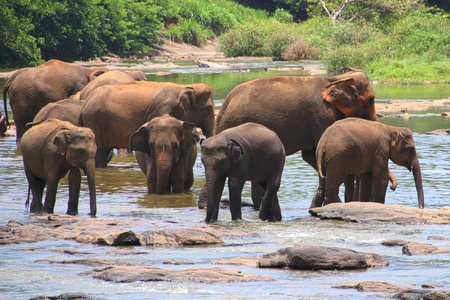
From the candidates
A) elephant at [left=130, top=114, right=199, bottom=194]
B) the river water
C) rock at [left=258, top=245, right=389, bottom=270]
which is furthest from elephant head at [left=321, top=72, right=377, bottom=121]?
rock at [left=258, top=245, right=389, bottom=270]

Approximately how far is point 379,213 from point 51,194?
12.7 feet

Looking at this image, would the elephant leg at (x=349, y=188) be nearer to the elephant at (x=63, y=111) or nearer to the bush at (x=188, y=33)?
the elephant at (x=63, y=111)

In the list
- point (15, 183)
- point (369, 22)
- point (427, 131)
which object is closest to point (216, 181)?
point (15, 183)

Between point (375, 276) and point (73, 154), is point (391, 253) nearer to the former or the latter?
point (375, 276)

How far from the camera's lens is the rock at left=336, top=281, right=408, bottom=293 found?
7.33 metres

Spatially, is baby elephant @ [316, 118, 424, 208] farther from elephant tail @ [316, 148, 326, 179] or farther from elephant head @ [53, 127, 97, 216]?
elephant head @ [53, 127, 97, 216]

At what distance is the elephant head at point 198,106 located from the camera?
1520cm

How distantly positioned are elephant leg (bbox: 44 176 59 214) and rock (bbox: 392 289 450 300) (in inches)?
220

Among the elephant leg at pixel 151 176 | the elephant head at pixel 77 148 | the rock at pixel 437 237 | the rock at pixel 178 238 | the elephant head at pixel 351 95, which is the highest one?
the elephant head at pixel 351 95

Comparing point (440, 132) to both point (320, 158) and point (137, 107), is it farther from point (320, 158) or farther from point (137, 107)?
point (320, 158)

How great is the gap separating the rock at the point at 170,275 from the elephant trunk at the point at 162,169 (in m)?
5.55

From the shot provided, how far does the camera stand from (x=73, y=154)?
448 inches

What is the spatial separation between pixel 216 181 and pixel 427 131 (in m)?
12.4

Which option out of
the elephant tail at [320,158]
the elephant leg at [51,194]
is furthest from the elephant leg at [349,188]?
the elephant leg at [51,194]
